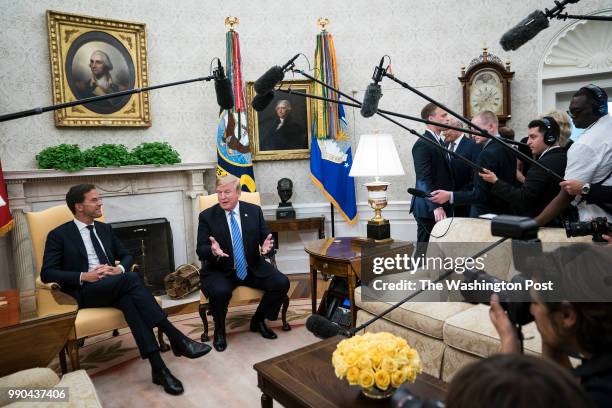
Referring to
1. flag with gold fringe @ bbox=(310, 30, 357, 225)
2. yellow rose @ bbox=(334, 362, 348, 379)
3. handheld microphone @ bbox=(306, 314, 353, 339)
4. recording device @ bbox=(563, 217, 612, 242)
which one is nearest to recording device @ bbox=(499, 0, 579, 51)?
recording device @ bbox=(563, 217, 612, 242)

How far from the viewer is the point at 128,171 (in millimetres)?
4703

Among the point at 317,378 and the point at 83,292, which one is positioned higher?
the point at 83,292

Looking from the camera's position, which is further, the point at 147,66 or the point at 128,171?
the point at 147,66

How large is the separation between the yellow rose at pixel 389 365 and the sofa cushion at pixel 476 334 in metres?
0.86

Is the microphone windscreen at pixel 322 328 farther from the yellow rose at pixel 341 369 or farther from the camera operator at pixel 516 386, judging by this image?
the camera operator at pixel 516 386

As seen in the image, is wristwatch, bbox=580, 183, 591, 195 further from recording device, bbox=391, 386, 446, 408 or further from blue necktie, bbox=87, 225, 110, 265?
blue necktie, bbox=87, 225, 110, 265

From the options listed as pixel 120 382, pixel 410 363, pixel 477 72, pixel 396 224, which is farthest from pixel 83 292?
pixel 477 72

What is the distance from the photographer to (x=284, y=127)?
18.6 ft

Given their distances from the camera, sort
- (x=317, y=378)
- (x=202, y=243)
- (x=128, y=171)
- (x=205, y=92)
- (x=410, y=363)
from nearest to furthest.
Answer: (x=410, y=363) → (x=317, y=378) → (x=202, y=243) → (x=128, y=171) → (x=205, y=92)

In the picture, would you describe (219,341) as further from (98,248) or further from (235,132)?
(235,132)

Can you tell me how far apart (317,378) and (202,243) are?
198cm

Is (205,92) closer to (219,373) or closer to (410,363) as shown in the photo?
(219,373)

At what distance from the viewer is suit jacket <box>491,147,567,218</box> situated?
2635mm

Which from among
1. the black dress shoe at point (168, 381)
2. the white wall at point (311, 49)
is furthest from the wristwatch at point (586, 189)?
the white wall at point (311, 49)
